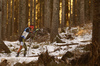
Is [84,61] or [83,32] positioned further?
[83,32]

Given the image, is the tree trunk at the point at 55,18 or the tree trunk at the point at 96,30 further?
the tree trunk at the point at 55,18

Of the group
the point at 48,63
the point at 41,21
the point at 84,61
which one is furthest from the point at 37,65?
the point at 41,21

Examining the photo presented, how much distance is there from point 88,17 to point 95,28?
17144mm

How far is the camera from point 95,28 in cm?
403

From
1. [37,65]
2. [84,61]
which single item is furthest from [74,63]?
[37,65]

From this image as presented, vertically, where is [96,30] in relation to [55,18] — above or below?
above

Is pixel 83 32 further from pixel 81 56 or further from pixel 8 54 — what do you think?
pixel 81 56

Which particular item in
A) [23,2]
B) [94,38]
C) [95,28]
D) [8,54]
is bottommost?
[8,54]

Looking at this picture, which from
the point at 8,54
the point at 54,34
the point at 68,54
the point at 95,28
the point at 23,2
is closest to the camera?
the point at 95,28

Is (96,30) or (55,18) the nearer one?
(96,30)

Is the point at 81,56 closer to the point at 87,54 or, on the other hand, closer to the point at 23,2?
the point at 87,54

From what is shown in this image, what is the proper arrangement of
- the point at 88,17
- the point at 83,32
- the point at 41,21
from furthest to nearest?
the point at 41,21
the point at 88,17
the point at 83,32

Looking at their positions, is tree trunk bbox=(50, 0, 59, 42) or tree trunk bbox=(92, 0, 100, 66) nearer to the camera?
tree trunk bbox=(92, 0, 100, 66)

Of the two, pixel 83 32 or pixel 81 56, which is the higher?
pixel 81 56
